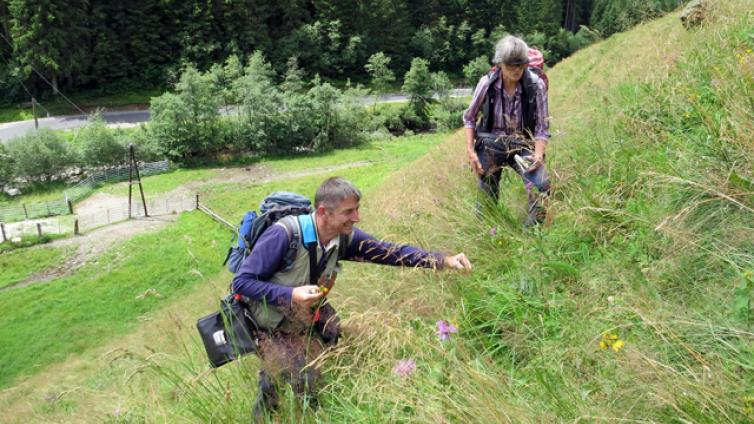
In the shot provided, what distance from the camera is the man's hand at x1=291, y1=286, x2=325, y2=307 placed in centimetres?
240

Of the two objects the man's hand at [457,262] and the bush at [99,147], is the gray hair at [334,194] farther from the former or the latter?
the bush at [99,147]

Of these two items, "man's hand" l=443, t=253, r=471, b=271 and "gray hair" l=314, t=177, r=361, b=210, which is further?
"man's hand" l=443, t=253, r=471, b=271

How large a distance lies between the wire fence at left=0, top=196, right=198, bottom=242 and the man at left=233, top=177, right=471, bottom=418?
22.3m

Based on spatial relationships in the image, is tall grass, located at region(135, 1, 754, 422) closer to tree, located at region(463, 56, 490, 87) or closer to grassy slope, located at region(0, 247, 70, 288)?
grassy slope, located at region(0, 247, 70, 288)

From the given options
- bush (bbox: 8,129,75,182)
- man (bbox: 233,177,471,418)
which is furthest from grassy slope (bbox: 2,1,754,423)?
bush (bbox: 8,129,75,182)

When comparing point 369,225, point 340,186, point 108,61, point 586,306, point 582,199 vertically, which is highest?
point 108,61

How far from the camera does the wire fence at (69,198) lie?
24.5 m

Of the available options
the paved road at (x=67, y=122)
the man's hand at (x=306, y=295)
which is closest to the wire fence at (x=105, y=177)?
the paved road at (x=67, y=122)

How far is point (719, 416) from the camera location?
1462 mm

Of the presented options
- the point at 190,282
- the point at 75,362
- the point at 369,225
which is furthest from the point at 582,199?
the point at 190,282

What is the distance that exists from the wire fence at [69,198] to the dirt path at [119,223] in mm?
673

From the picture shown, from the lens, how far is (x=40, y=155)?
28406 millimetres

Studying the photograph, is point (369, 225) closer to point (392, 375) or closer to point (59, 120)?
point (392, 375)

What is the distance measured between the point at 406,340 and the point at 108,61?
162 ft
